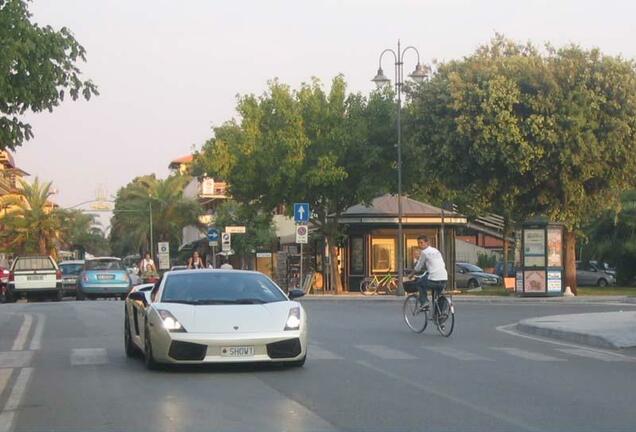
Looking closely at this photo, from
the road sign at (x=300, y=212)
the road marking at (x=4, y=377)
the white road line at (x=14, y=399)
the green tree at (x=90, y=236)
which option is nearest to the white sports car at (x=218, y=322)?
the white road line at (x=14, y=399)

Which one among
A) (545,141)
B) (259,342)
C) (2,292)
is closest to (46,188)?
(2,292)

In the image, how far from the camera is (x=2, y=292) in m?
44.7

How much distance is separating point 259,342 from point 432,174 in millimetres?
29790

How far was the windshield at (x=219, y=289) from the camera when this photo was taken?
46.3 ft

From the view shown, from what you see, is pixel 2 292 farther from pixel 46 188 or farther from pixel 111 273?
pixel 46 188

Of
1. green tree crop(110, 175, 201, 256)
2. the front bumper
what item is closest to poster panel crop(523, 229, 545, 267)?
the front bumper

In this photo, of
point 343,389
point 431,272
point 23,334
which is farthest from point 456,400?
point 23,334

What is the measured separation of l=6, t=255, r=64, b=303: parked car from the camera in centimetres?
4169

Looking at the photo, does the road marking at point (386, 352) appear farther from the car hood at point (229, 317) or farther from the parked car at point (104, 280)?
the parked car at point (104, 280)

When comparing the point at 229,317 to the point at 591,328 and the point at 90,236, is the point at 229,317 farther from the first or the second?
the point at 90,236

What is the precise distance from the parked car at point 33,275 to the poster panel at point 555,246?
60.6 ft

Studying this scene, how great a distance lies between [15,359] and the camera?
1600cm

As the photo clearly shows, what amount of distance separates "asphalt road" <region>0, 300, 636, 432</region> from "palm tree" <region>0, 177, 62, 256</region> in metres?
63.5

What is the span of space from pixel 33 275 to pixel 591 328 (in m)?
26.4
